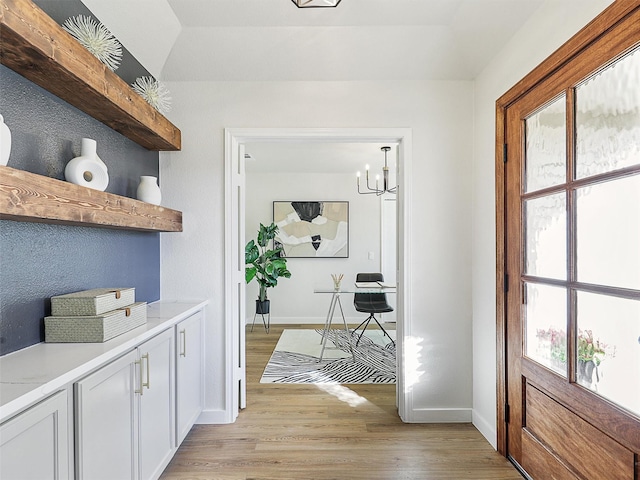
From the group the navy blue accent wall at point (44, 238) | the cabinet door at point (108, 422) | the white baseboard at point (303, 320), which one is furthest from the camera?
the white baseboard at point (303, 320)

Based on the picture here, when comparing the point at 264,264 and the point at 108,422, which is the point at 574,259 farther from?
the point at 264,264

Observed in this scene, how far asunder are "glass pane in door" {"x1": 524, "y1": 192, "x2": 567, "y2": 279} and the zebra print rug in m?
1.95

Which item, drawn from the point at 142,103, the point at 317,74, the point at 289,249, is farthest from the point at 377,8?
the point at 289,249

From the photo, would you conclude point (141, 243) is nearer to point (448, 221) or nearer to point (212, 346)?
point (212, 346)

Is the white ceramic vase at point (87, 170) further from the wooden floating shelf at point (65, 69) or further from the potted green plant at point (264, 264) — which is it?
the potted green plant at point (264, 264)

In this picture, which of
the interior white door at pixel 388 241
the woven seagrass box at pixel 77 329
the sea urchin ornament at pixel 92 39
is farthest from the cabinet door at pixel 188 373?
the interior white door at pixel 388 241

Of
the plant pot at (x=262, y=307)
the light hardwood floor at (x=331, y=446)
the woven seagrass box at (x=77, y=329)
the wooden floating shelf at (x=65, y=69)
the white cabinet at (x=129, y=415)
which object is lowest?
the light hardwood floor at (x=331, y=446)

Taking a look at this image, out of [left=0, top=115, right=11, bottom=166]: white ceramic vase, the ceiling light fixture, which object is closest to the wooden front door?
the ceiling light fixture

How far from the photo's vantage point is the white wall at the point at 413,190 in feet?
8.86

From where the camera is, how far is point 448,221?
270 centimetres

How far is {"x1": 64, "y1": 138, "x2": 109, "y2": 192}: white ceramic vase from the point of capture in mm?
1625

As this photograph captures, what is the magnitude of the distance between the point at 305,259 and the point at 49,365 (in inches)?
186

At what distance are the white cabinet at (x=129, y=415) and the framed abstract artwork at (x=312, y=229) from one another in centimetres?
387

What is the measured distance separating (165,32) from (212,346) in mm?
2056
